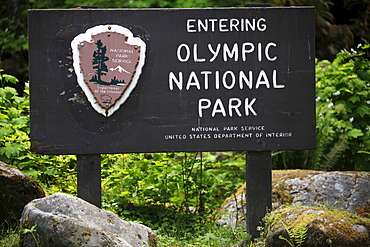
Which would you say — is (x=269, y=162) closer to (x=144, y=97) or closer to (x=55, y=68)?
(x=144, y=97)

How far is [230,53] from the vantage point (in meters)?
4.92

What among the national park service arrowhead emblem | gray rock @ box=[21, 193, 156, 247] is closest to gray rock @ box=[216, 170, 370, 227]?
gray rock @ box=[21, 193, 156, 247]

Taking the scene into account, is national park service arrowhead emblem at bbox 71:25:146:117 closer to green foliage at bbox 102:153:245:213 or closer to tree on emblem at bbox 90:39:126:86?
tree on emblem at bbox 90:39:126:86

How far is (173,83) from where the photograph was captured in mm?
4867

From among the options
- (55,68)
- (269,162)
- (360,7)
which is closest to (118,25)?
(55,68)

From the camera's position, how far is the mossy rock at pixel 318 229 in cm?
404

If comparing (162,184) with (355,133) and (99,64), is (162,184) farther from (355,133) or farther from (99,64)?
(355,133)

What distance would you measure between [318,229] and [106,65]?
2538 mm

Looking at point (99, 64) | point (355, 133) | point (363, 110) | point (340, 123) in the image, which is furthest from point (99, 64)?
point (363, 110)

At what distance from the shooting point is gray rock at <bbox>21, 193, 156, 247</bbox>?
3.68 meters

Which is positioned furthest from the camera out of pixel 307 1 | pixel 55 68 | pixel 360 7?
pixel 360 7

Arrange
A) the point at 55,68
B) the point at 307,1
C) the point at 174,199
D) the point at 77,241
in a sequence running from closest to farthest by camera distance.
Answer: the point at 77,241, the point at 55,68, the point at 174,199, the point at 307,1

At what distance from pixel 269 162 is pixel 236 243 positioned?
941 millimetres

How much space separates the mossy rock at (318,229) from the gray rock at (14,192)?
8.32ft
